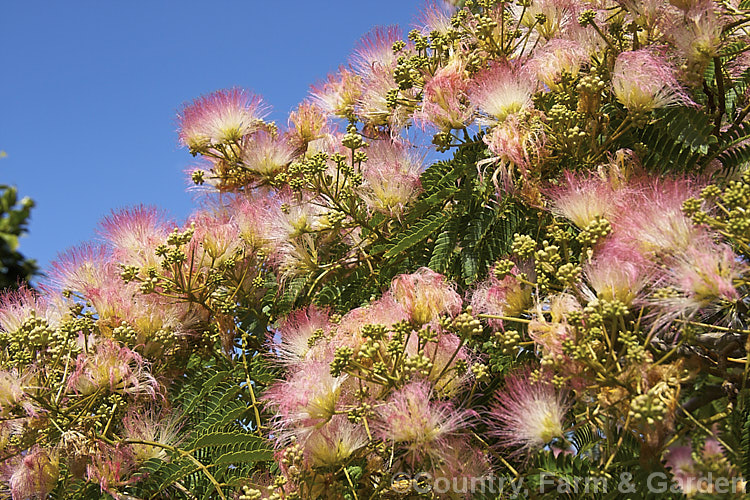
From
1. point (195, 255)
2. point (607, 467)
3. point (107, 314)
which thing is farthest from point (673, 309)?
point (107, 314)

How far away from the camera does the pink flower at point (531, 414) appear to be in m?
2.33

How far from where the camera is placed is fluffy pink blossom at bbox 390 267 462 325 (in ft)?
8.64

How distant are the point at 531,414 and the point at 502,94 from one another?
1.38 meters

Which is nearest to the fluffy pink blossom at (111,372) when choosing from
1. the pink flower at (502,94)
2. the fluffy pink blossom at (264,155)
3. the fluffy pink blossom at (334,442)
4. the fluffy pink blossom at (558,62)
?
the fluffy pink blossom at (334,442)

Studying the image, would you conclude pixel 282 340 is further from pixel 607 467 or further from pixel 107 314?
pixel 607 467

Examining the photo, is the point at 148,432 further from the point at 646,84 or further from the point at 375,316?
the point at 646,84

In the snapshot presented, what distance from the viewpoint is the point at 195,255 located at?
3.46 metres

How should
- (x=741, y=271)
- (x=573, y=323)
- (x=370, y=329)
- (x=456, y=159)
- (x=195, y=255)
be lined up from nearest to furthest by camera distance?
(x=741, y=271)
(x=573, y=323)
(x=370, y=329)
(x=456, y=159)
(x=195, y=255)

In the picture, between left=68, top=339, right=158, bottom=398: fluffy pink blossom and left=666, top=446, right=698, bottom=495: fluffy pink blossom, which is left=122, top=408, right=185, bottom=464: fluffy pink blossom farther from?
left=666, top=446, right=698, bottom=495: fluffy pink blossom

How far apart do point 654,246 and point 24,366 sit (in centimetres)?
245

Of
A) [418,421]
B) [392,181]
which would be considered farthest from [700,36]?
[418,421]

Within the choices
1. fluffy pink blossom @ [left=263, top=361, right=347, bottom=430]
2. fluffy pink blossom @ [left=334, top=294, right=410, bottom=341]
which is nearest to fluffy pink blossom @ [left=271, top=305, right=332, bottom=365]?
fluffy pink blossom @ [left=334, top=294, right=410, bottom=341]

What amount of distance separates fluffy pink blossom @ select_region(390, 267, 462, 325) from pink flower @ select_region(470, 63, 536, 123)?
30.3 inches

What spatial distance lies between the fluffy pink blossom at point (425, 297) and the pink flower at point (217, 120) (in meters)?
1.55
